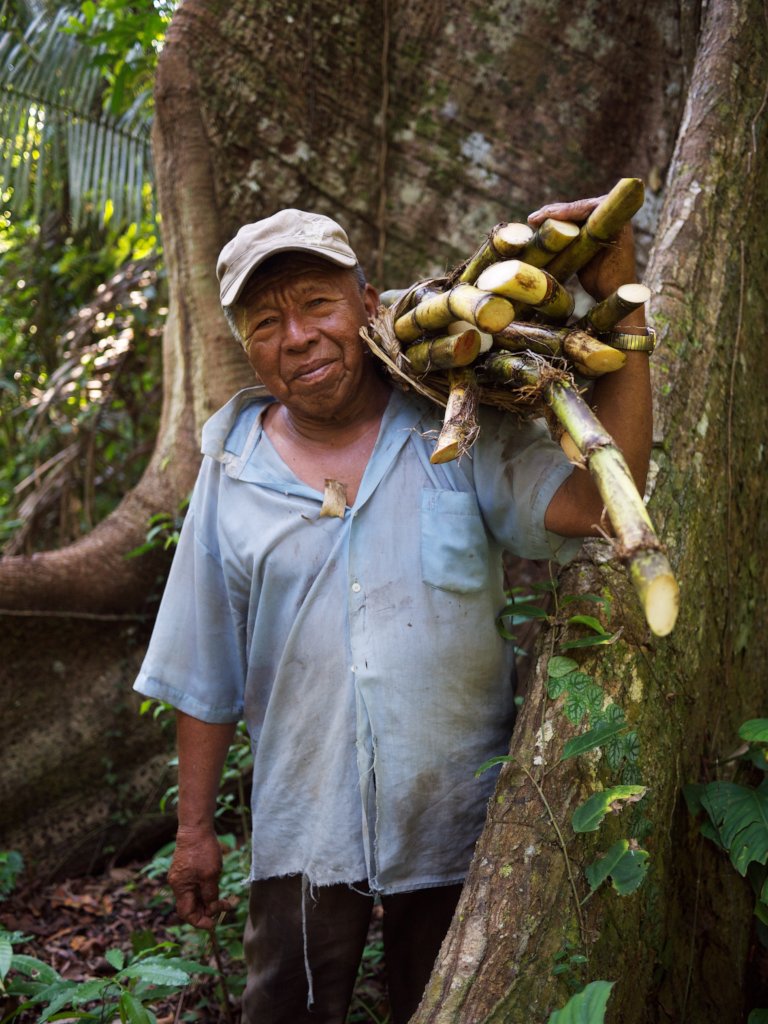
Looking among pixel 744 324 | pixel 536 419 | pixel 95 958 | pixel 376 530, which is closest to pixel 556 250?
pixel 536 419

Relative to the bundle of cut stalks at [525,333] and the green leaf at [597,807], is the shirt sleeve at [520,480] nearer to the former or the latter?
the bundle of cut stalks at [525,333]

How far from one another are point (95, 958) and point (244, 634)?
1760 mm

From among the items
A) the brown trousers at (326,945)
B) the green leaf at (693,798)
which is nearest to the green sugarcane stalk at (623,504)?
the green leaf at (693,798)

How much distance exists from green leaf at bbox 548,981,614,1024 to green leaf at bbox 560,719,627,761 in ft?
1.52

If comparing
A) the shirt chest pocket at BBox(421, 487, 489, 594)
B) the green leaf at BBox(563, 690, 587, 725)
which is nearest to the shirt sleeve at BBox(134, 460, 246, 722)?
the shirt chest pocket at BBox(421, 487, 489, 594)

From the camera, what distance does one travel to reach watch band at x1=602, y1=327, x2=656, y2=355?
200 centimetres

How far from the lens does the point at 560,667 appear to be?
7.27 feet

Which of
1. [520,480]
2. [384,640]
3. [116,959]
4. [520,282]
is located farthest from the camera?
[116,959]

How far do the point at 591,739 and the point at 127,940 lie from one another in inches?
99.9

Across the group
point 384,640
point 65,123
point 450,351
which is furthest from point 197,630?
point 65,123

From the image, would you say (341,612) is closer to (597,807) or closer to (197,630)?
(197,630)

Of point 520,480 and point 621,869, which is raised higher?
point 520,480

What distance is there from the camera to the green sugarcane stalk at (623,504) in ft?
4.85

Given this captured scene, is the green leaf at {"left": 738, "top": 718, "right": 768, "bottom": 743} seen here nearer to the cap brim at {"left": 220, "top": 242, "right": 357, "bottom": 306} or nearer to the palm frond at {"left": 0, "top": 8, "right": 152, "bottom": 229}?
the cap brim at {"left": 220, "top": 242, "right": 357, "bottom": 306}
